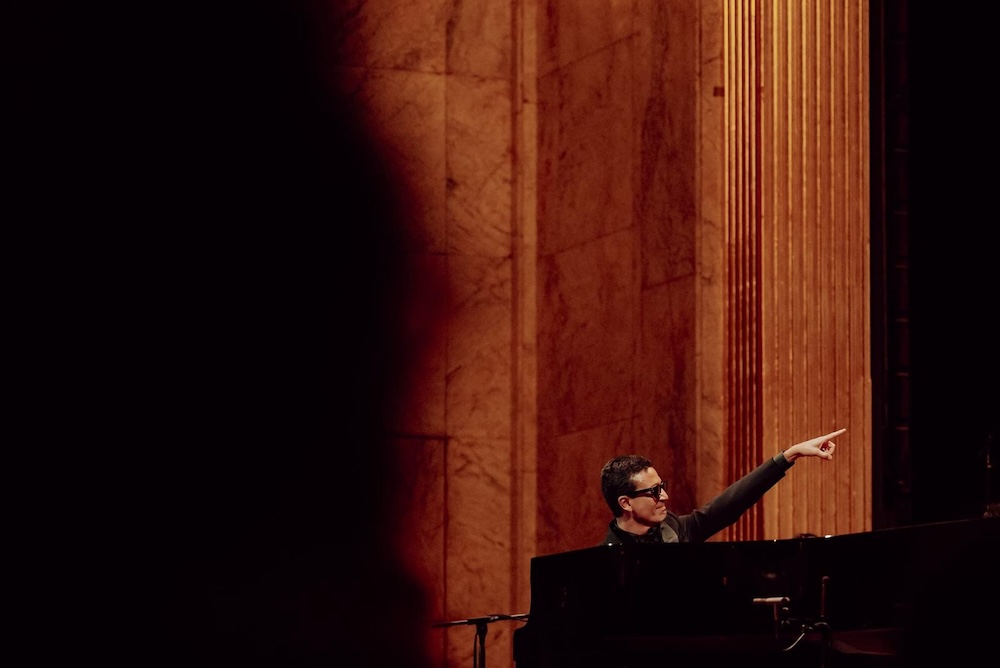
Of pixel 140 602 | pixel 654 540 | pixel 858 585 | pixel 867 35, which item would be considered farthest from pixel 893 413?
pixel 140 602

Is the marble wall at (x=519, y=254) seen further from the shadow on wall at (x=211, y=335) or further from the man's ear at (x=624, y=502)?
the man's ear at (x=624, y=502)

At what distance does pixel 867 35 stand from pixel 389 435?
2962mm

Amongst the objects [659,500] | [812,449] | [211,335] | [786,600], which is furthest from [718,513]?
[211,335]

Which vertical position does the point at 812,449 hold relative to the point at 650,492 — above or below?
above

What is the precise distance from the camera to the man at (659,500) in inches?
255

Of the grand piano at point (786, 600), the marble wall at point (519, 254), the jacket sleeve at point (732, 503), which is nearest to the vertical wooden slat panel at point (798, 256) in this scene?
the marble wall at point (519, 254)

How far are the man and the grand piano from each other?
2.06 ft

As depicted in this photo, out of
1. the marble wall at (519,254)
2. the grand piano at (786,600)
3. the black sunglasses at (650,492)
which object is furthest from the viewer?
the marble wall at (519,254)

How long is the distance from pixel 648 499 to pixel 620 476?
130 mm

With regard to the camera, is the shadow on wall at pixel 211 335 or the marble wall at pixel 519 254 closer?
the shadow on wall at pixel 211 335

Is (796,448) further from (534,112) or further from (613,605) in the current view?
(534,112)

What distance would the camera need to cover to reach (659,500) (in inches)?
255

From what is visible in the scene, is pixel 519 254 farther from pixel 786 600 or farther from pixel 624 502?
pixel 786 600

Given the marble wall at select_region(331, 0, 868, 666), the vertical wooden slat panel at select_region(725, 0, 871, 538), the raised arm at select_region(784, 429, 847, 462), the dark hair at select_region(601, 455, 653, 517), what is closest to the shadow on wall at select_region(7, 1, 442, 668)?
the marble wall at select_region(331, 0, 868, 666)
